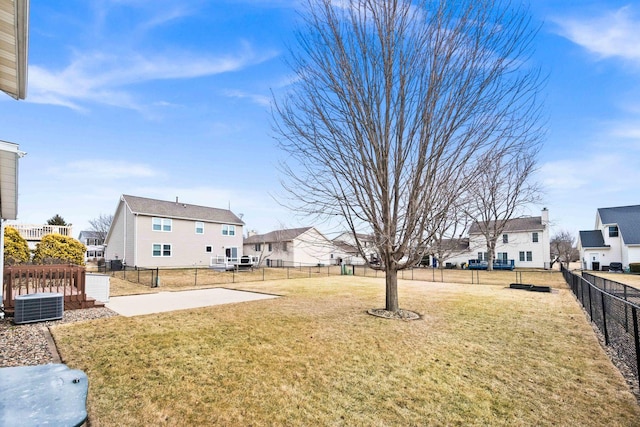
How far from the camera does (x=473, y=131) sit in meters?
7.07

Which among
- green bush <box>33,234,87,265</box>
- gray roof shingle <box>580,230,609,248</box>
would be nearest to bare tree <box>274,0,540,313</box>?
green bush <box>33,234,87,265</box>

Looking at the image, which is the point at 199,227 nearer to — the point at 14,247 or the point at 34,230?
the point at 34,230

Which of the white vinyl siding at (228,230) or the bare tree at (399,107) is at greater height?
the bare tree at (399,107)

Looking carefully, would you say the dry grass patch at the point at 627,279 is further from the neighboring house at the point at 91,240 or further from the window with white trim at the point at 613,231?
the neighboring house at the point at 91,240

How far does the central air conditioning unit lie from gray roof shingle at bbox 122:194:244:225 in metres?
18.2

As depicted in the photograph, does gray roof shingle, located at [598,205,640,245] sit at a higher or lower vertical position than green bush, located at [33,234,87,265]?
higher

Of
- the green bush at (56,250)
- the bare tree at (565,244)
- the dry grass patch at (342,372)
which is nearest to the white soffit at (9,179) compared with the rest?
the dry grass patch at (342,372)

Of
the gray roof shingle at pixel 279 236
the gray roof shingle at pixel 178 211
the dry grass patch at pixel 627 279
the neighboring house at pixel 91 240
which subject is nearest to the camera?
the dry grass patch at pixel 627 279

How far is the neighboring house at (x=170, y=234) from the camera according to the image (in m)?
24.6

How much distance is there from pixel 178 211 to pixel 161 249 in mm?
3593

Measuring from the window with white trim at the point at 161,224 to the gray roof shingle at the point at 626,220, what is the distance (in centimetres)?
4171

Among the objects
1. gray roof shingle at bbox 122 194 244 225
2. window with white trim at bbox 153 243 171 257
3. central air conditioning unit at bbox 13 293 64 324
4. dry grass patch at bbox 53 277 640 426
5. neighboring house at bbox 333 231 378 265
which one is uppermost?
gray roof shingle at bbox 122 194 244 225

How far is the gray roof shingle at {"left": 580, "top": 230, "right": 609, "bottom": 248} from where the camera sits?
34000 mm

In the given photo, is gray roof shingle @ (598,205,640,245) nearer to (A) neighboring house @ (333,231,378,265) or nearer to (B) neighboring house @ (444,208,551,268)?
(B) neighboring house @ (444,208,551,268)
